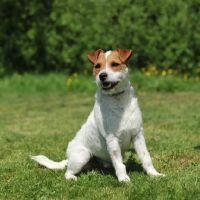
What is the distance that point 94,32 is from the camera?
14.7m

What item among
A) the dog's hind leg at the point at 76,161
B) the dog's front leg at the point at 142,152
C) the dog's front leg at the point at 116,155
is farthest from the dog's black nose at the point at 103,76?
the dog's hind leg at the point at 76,161

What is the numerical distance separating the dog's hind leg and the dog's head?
0.73m

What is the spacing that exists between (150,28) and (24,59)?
4.05 m

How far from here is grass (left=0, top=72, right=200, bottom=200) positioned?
15.6 feet

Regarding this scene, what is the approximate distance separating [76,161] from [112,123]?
0.58 meters

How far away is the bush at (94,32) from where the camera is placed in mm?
14172

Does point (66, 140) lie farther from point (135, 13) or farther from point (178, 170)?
point (135, 13)

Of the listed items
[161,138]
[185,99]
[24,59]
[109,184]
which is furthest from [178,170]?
[24,59]

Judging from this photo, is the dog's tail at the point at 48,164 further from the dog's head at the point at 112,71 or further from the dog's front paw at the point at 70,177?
the dog's head at the point at 112,71

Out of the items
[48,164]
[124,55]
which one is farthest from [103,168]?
[124,55]

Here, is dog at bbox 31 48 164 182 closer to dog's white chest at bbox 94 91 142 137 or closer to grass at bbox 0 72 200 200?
dog's white chest at bbox 94 91 142 137

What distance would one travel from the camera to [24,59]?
1566cm

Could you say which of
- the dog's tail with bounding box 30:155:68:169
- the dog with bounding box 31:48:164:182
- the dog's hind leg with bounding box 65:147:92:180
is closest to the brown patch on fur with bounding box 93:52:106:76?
the dog with bounding box 31:48:164:182

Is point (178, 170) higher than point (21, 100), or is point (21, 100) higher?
point (178, 170)
